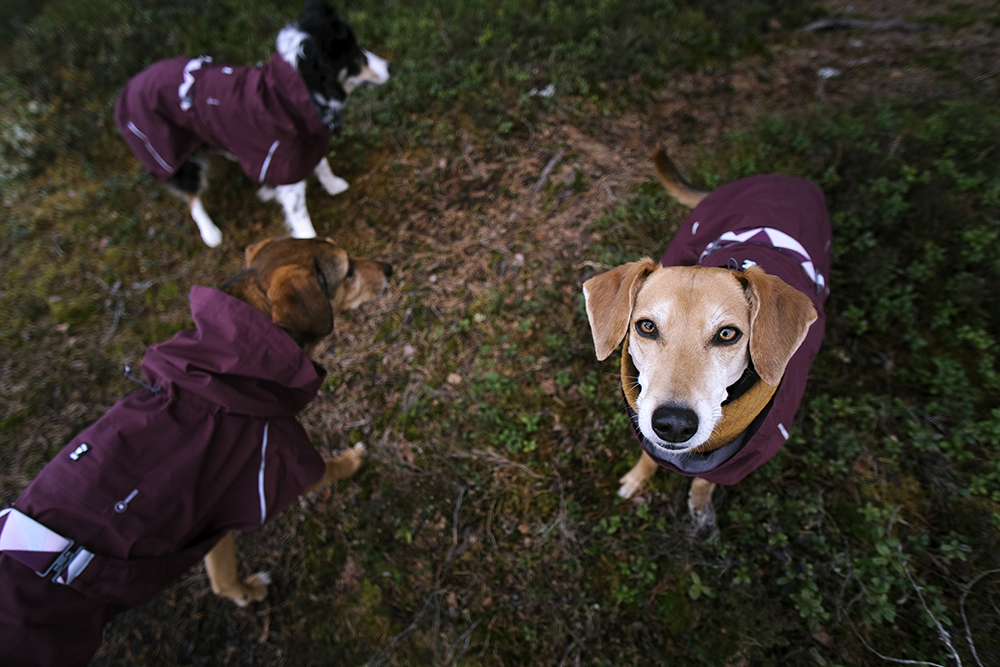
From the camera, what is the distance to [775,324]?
1.95 m

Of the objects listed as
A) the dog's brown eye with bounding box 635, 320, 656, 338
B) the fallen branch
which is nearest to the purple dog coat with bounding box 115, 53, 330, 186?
the dog's brown eye with bounding box 635, 320, 656, 338

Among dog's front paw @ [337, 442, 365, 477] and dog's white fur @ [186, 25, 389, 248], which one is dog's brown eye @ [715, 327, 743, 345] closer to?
dog's front paw @ [337, 442, 365, 477]

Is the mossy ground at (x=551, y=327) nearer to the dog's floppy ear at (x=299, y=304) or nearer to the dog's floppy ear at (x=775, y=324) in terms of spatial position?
the dog's floppy ear at (x=299, y=304)

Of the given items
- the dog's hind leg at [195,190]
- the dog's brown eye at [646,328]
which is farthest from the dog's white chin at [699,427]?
the dog's hind leg at [195,190]

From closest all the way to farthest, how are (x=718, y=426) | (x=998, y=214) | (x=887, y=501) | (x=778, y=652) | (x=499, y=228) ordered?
(x=718, y=426) → (x=778, y=652) → (x=887, y=501) → (x=998, y=214) → (x=499, y=228)

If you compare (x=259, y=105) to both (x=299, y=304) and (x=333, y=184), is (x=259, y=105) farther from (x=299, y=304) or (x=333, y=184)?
(x=299, y=304)

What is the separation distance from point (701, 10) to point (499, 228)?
353cm

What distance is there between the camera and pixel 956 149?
354 cm

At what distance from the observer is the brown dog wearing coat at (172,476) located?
2076 mm

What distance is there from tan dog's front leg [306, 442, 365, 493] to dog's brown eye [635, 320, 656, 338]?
2.56 meters

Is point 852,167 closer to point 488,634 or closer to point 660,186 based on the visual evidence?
point 660,186

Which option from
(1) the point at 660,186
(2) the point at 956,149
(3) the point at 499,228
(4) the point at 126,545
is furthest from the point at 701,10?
(4) the point at 126,545

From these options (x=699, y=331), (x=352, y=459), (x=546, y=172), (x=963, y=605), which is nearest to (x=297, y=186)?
(x=546, y=172)

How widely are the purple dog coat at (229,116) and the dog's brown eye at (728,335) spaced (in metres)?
3.94
